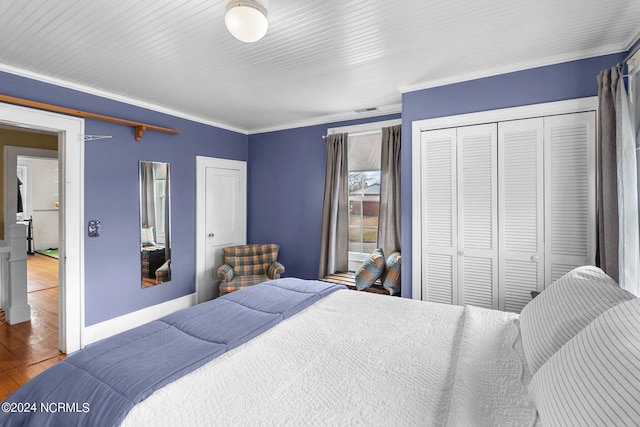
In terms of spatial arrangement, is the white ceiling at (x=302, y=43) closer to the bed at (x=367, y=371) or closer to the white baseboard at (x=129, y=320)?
the bed at (x=367, y=371)

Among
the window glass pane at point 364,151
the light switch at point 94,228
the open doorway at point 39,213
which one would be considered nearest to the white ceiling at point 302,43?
the window glass pane at point 364,151

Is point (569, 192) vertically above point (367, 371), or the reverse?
point (569, 192)

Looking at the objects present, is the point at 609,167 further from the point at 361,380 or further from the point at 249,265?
the point at 249,265

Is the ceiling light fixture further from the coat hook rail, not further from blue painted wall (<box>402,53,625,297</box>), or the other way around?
the coat hook rail

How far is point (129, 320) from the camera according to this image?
3.40 metres

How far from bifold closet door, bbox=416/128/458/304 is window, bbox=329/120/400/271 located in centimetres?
102

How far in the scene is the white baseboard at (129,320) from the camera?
3.09m

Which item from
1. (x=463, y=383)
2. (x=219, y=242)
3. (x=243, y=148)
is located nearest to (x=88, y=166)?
(x=219, y=242)

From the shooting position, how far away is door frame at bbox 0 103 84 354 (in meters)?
2.89

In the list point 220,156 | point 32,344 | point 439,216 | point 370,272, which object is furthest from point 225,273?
point 439,216

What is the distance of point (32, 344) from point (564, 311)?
4.31m

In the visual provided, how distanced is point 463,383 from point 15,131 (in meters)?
5.80

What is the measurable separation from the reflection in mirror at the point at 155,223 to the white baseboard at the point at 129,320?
0.30 m

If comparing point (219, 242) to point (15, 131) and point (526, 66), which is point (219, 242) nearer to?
point (15, 131)
